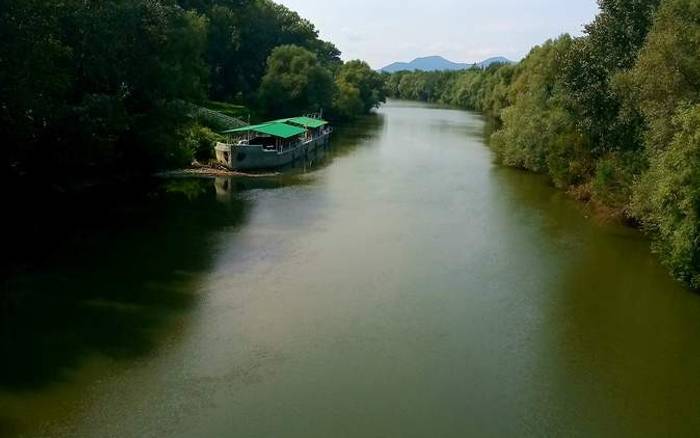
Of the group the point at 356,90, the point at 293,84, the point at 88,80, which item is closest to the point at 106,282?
→ the point at 88,80

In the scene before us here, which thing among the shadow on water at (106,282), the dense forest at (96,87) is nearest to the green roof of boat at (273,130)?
the dense forest at (96,87)

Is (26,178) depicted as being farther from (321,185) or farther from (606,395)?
(606,395)

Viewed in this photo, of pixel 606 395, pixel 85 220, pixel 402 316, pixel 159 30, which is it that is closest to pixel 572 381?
pixel 606 395

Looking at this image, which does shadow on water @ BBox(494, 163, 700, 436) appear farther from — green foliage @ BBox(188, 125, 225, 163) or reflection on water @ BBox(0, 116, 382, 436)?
green foliage @ BBox(188, 125, 225, 163)

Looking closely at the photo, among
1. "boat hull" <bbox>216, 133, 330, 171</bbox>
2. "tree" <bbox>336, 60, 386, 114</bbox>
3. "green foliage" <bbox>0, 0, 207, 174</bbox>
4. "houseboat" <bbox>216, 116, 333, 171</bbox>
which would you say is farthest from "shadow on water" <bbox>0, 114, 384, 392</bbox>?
"tree" <bbox>336, 60, 386, 114</bbox>

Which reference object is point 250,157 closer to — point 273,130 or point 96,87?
point 273,130

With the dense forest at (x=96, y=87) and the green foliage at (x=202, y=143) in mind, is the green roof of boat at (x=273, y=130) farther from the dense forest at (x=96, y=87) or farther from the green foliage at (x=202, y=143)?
the dense forest at (x=96, y=87)
